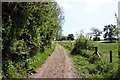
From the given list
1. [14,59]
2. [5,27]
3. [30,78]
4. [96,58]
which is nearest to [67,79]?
[30,78]

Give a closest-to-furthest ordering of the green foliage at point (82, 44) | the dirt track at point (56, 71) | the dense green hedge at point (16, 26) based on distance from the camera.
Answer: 1. the dense green hedge at point (16, 26)
2. the dirt track at point (56, 71)
3. the green foliage at point (82, 44)

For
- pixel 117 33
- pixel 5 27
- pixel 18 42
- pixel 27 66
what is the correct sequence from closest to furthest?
pixel 117 33 < pixel 5 27 < pixel 18 42 < pixel 27 66

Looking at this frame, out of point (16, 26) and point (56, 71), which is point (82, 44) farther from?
point (16, 26)

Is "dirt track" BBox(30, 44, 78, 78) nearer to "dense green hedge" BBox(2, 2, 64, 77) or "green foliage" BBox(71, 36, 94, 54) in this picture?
"dense green hedge" BBox(2, 2, 64, 77)

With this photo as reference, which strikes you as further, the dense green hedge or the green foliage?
the green foliage

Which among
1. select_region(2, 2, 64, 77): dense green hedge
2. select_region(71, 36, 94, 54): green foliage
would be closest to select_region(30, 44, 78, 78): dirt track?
select_region(2, 2, 64, 77): dense green hedge

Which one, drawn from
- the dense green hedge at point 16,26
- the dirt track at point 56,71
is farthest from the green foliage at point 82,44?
the dense green hedge at point 16,26

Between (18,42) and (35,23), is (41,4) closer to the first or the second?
(35,23)

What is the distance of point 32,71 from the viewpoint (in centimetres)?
1959

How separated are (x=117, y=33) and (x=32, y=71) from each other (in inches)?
282

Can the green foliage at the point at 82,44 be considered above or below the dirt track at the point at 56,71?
above

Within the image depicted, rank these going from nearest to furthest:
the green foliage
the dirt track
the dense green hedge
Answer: the dense green hedge, the dirt track, the green foliage

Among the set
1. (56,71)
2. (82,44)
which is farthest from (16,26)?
(82,44)

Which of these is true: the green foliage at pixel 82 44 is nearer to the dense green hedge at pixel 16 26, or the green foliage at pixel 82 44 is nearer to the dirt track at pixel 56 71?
the dirt track at pixel 56 71
